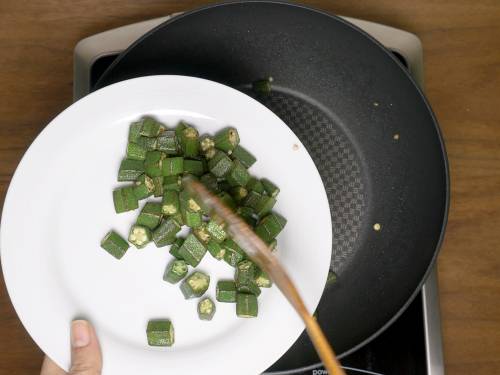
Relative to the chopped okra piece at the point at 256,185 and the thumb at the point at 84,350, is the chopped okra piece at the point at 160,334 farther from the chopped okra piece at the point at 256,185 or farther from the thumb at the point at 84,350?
the chopped okra piece at the point at 256,185

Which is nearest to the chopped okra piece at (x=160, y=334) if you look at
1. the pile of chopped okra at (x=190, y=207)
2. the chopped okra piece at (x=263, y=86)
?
the pile of chopped okra at (x=190, y=207)

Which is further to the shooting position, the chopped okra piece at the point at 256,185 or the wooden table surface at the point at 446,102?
the wooden table surface at the point at 446,102

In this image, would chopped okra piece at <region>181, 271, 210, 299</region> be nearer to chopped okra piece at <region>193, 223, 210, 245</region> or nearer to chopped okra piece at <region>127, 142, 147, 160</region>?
chopped okra piece at <region>193, 223, 210, 245</region>

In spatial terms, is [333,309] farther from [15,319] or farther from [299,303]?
[15,319]

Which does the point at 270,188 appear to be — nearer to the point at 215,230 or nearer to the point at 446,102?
the point at 215,230

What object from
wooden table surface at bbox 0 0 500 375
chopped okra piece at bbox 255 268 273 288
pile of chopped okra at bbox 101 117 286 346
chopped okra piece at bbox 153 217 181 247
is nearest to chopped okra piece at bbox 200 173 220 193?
pile of chopped okra at bbox 101 117 286 346

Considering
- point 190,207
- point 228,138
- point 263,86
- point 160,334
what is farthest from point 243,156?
point 160,334
